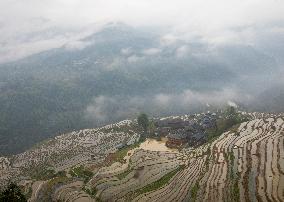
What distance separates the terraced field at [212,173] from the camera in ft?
241

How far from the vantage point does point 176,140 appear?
122750 mm

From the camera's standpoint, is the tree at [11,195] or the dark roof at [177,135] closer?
the tree at [11,195]

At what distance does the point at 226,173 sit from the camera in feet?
268

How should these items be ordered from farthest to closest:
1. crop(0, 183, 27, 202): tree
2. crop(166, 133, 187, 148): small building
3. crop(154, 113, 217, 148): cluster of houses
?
crop(154, 113, 217, 148): cluster of houses < crop(166, 133, 187, 148): small building < crop(0, 183, 27, 202): tree

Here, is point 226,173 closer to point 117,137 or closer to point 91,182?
point 91,182

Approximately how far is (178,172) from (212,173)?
28.2 feet

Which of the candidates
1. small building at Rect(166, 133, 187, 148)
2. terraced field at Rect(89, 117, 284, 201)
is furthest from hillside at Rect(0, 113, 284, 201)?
small building at Rect(166, 133, 187, 148)

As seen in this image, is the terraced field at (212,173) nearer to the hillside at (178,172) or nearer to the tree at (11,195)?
the hillside at (178,172)

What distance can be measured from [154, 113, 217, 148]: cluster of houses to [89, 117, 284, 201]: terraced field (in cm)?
1103

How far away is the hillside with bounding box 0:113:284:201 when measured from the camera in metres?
75.3

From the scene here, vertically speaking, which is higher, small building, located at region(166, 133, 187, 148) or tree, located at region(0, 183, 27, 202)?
tree, located at region(0, 183, 27, 202)

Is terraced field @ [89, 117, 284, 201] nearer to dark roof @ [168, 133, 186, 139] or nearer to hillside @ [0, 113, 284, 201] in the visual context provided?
hillside @ [0, 113, 284, 201]

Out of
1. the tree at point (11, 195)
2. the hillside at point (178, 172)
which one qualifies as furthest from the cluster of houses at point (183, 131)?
the tree at point (11, 195)

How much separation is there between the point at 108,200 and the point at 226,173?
2424 centimetres
